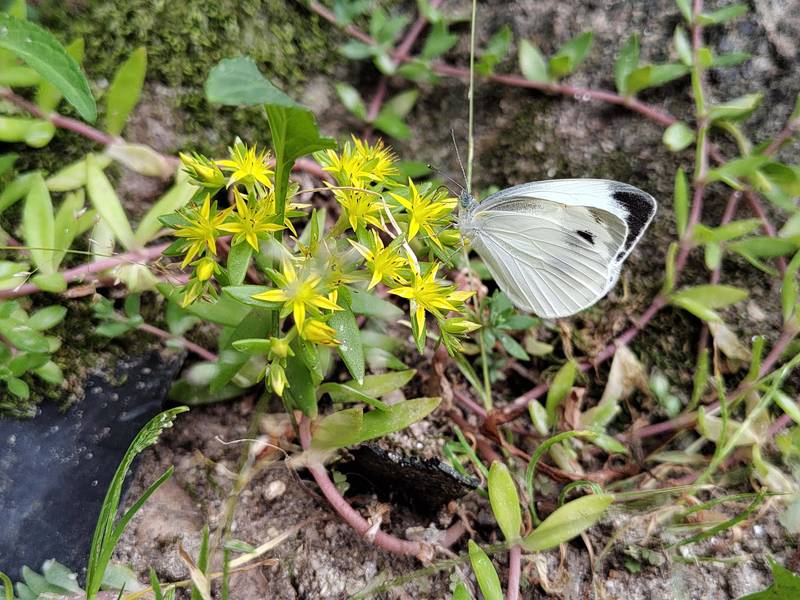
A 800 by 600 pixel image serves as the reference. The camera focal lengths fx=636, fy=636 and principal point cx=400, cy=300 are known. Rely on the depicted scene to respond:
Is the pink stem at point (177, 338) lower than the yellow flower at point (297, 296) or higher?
lower

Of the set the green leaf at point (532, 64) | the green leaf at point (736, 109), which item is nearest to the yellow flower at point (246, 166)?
the green leaf at point (532, 64)

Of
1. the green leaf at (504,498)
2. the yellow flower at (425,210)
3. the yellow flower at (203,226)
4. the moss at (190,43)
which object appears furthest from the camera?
the moss at (190,43)

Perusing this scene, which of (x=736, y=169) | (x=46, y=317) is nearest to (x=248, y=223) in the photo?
(x=46, y=317)

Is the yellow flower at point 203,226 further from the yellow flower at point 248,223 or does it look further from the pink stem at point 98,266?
the pink stem at point 98,266

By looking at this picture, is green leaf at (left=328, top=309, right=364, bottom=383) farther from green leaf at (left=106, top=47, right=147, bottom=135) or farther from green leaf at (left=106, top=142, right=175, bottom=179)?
green leaf at (left=106, top=47, right=147, bottom=135)

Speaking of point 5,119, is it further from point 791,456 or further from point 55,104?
point 791,456

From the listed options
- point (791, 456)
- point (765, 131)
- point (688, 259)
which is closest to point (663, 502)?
point (791, 456)

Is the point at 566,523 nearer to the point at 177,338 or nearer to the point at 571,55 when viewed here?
the point at 177,338
